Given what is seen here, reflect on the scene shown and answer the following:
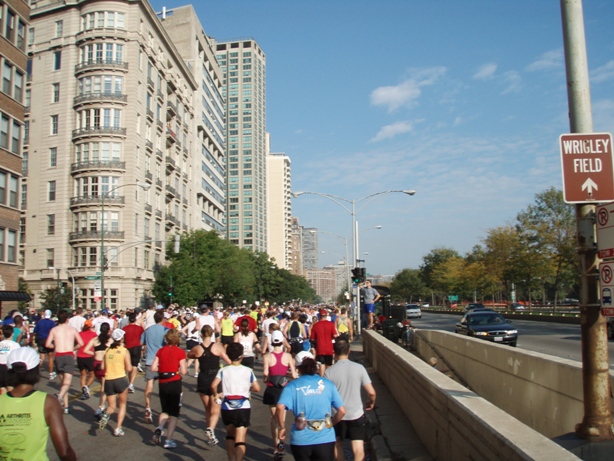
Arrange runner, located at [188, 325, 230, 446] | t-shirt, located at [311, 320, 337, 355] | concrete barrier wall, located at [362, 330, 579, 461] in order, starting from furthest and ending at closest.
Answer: t-shirt, located at [311, 320, 337, 355] → runner, located at [188, 325, 230, 446] → concrete barrier wall, located at [362, 330, 579, 461]

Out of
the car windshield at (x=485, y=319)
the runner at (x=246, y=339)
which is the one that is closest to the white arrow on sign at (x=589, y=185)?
the runner at (x=246, y=339)

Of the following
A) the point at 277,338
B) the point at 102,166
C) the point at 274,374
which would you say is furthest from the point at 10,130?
the point at 274,374

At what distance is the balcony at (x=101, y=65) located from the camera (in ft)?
189

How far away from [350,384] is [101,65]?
57.2 m

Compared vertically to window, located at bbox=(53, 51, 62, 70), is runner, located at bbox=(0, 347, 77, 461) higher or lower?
lower

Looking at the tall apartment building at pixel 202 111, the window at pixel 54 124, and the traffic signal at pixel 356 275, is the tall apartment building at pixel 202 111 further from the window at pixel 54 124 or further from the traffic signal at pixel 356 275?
the traffic signal at pixel 356 275

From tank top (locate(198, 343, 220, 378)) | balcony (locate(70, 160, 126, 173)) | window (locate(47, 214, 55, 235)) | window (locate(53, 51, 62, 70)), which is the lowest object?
tank top (locate(198, 343, 220, 378))

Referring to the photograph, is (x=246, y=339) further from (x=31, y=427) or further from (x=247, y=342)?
(x=31, y=427)

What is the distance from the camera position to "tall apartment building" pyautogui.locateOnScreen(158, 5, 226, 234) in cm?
8438

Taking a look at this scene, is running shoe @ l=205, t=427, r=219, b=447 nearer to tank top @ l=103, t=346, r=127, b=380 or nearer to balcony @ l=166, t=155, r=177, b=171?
tank top @ l=103, t=346, r=127, b=380

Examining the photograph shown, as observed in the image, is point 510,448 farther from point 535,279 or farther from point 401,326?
point 535,279

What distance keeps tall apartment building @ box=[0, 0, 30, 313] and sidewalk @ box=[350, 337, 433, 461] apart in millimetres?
28046

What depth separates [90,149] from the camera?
5750 cm

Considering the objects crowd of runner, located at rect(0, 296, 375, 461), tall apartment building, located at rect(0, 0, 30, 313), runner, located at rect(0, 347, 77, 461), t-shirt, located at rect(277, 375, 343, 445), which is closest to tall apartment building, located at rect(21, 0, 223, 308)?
tall apartment building, located at rect(0, 0, 30, 313)
